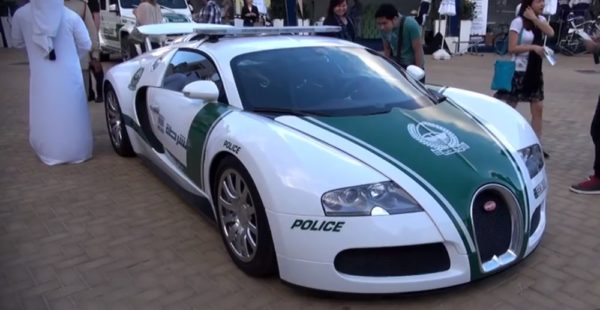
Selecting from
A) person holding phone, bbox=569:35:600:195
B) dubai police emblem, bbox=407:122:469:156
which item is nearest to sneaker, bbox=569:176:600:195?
person holding phone, bbox=569:35:600:195

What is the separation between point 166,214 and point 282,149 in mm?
1679

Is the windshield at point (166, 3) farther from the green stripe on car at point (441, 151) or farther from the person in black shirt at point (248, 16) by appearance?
the green stripe on car at point (441, 151)

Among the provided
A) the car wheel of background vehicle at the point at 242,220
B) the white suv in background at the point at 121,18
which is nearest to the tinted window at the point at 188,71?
the car wheel of background vehicle at the point at 242,220

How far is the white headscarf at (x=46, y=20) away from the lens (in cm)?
502

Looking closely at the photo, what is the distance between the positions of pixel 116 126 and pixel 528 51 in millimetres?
4246

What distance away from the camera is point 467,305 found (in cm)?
282

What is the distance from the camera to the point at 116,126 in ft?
18.6

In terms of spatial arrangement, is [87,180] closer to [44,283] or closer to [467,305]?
[44,283]

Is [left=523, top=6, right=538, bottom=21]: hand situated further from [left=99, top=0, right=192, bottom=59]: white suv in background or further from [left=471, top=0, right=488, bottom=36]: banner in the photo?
[left=471, top=0, right=488, bottom=36]: banner

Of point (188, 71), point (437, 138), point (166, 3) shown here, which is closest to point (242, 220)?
point (437, 138)

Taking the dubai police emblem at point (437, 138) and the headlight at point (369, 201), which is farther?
the dubai police emblem at point (437, 138)

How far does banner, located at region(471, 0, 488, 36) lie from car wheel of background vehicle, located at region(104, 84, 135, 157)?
1414 centimetres

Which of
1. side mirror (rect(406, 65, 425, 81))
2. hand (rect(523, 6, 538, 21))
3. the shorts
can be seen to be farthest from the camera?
the shorts

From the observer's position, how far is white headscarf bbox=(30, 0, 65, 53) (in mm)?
5020
